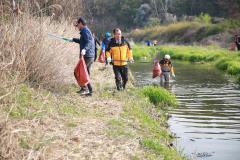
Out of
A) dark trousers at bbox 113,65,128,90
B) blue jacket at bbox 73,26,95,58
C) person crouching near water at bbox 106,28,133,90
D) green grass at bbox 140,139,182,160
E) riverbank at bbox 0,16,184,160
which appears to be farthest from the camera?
dark trousers at bbox 113,65,128,90

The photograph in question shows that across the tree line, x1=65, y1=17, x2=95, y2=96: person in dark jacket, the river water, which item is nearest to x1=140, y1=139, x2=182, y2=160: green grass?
the river water

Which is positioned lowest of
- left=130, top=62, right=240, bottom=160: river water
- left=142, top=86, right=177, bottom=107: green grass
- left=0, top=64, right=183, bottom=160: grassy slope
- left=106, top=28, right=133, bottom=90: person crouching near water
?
left=130, top=62, right=240, bottom=160: river water

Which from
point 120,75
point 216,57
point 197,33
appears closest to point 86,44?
point 120,75

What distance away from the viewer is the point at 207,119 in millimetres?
13328

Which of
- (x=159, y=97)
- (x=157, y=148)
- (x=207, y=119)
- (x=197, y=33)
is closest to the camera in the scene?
(x=157, y=148)

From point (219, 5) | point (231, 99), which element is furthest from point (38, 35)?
point (219, 5)

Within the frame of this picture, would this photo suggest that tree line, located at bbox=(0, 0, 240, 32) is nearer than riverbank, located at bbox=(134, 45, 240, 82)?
No

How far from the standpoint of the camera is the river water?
1023 centimetres

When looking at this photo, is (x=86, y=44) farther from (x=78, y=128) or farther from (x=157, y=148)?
(x=157, y=148)

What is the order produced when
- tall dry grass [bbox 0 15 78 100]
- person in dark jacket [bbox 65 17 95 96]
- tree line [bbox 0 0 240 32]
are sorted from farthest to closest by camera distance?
tree line [bbox 0 0 240 32] < person in dark jacket [bbox 65 17 95 96] < tall dry grass [bbox 0 15 78 100]

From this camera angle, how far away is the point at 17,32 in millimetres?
10531

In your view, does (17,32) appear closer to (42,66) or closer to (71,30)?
(42,66)

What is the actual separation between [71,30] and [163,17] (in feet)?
253

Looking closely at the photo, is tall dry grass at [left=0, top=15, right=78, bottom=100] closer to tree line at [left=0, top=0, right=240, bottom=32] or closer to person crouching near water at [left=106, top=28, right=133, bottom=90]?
person crouching near water at [left=106, top=28, right=133, bottom=90]
